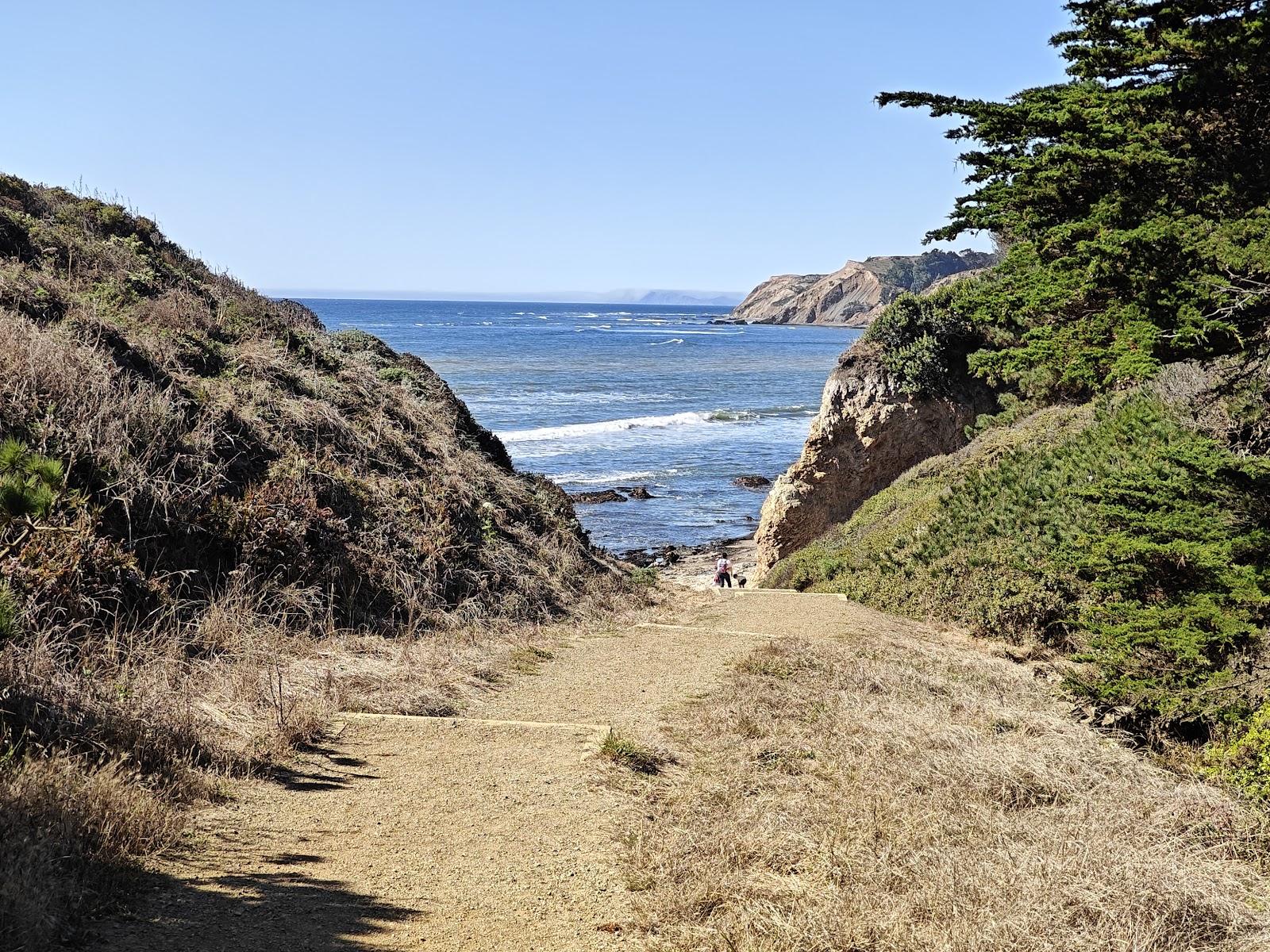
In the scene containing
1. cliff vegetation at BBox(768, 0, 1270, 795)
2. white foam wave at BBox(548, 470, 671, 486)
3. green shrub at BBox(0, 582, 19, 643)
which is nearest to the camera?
green shrub at BBox(0, 582, 19, 643)

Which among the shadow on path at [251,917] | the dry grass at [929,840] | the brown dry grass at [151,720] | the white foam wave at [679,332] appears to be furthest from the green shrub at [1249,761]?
the white foam wave at [679,332]

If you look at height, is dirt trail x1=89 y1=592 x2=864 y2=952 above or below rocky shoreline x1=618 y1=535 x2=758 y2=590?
above

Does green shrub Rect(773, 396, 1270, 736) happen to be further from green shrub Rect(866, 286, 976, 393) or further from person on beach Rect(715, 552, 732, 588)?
green shrub Rect(866, 286, 976, 393)

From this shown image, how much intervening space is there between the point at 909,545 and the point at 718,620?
458 centimetres

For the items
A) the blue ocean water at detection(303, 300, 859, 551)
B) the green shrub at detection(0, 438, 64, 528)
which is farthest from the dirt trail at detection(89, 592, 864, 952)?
the blue ocean water at detection(303, 300, 859, 551)

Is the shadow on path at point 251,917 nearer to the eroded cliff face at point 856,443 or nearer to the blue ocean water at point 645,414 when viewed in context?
the eroded cliff face at point 856,443

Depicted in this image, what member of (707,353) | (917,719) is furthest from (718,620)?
(707,353)

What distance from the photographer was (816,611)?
1453cm

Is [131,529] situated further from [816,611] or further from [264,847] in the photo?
[816,611]

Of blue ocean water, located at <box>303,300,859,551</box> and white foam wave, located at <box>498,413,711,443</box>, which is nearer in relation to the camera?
blue ocean water, located at <box>303,300,859,551</box>

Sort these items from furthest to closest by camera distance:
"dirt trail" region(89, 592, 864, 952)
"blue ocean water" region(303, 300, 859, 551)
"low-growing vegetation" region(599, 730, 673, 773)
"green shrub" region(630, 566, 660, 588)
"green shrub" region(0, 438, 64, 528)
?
"blue ocean water" region(303, 300, 859, 551)
"green shrub" region(630, 566, 660, 588)
"green shrub" region(0, 438, 64, 528)
"low-growing vegetation" region(599, 730, 673, 773)
"dirt trail" region(89, 592, 864, 952)

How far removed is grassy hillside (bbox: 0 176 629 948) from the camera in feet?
18.5

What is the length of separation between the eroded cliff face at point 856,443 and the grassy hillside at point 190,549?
10.5 m

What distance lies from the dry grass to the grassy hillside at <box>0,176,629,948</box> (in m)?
2.69
